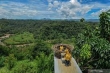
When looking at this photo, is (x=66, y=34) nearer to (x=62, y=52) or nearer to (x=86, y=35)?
(x=86, y=35)

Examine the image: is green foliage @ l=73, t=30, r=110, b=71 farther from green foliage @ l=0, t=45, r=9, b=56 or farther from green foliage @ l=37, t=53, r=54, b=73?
Result: green foliage @ l=0, t=45, r=9, b=56

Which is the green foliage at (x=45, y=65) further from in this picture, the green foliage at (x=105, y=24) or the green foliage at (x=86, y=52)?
the green foliage at (x=105, y=24)

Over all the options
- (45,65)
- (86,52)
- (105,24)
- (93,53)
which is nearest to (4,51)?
(45,65)

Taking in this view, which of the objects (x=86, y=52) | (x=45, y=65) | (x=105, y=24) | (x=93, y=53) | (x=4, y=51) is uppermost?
(x=105, y=24)

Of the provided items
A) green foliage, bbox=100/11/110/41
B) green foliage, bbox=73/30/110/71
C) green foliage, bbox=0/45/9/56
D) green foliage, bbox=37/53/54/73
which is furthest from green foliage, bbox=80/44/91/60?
green foliage, bbox=0/45/9/56

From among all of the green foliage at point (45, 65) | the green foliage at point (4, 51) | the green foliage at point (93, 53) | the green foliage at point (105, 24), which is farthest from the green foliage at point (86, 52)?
the green foliage at point (4, 51)

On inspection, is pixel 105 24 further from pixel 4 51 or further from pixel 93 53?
pixel 4 51

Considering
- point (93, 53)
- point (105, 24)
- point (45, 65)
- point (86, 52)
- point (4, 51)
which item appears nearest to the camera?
point (86, 52)

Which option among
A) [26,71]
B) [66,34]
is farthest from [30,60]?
[66,34]

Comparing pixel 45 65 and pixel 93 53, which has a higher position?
pixel 93 53
